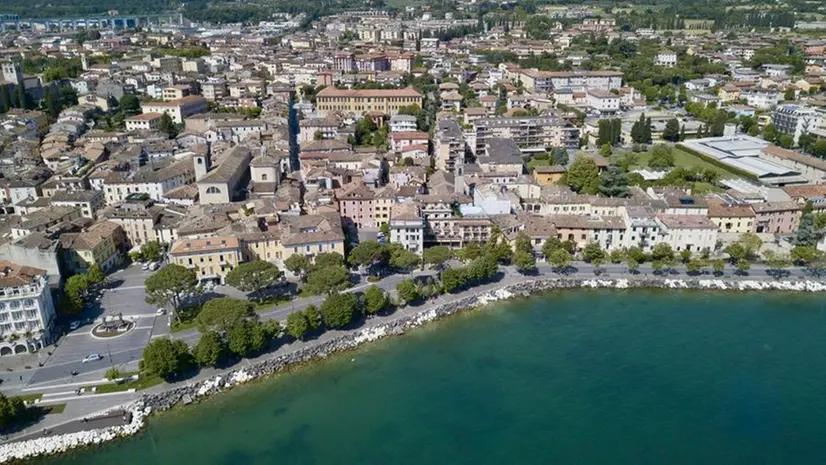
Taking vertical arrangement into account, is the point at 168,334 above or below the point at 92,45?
below

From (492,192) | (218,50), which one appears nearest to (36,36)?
(218,50)

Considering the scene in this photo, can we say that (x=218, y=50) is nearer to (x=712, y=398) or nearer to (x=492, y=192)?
(x=492, y=192)

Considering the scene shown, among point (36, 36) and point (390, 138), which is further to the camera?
point (36, 36)

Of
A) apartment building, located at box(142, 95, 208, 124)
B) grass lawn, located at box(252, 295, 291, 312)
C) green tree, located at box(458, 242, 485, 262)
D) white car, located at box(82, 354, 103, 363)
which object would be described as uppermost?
apartment building, located at box(142, 95, 208, 124)

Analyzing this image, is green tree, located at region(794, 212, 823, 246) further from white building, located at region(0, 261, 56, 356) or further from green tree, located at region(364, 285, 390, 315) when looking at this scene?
white building, located at region(0, 261, 56, 356)

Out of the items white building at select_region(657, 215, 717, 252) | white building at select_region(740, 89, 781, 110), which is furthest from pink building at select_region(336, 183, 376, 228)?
white building at select_region(740, 89, 781, 110)

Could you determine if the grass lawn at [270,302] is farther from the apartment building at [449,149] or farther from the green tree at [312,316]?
the apartment building at [449,149]

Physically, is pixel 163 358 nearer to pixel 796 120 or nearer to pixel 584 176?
pixel 584 176
